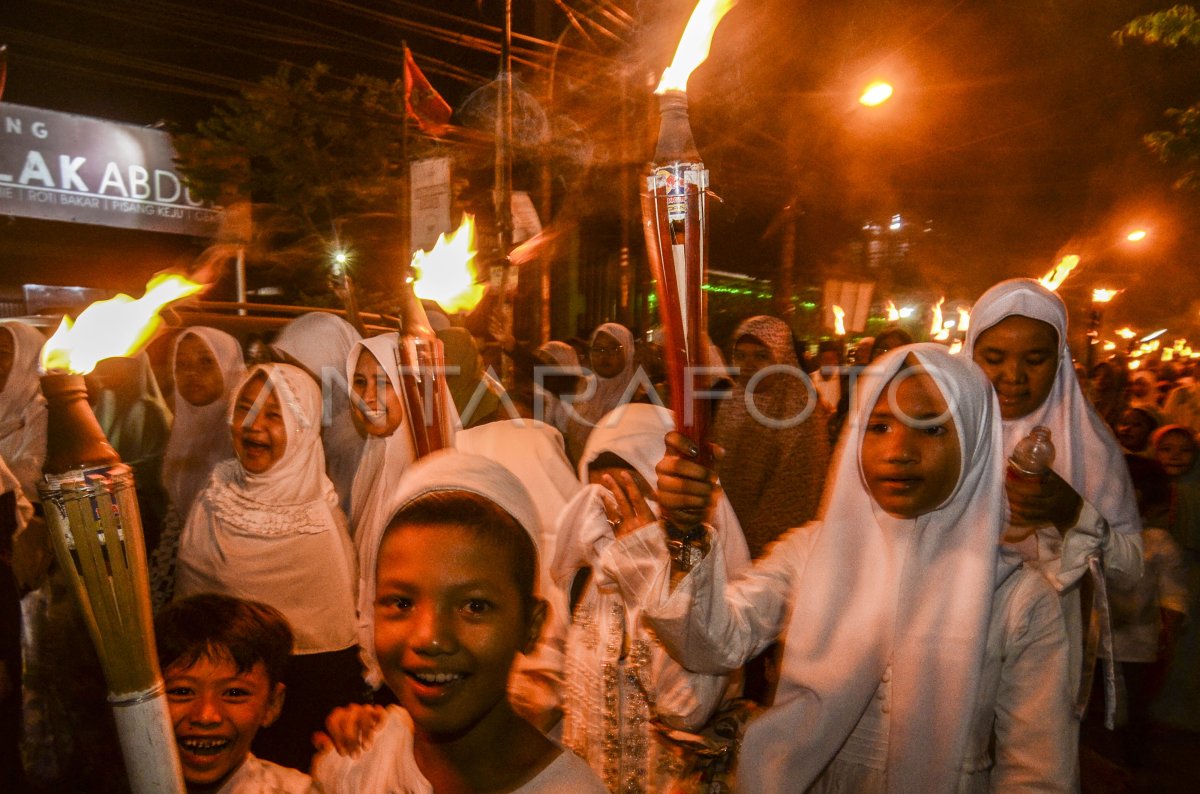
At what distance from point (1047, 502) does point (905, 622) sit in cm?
60

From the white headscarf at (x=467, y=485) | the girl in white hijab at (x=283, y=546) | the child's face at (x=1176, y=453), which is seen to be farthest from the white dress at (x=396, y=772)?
the child's face at (x=1176, y=453)

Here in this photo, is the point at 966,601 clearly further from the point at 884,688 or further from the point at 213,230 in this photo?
the point at 213,230

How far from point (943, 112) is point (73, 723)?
17.1m

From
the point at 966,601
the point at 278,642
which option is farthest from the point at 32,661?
the point at 966,601

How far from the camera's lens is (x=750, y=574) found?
229cm

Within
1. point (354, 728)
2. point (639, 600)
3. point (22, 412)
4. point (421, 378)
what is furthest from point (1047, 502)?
point (22, 412)

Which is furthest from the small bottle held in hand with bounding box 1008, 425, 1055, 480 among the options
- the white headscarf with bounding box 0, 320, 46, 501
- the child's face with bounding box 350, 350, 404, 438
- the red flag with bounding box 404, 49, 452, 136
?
the red flag with bounding box 404, 49, 452, 136

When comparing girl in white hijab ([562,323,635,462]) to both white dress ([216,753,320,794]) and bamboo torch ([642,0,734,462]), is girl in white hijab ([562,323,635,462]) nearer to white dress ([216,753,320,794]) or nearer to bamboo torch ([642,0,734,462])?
white dress ([216,753,320,794])

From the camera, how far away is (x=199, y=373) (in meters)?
4.24

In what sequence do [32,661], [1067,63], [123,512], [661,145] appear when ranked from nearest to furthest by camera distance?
[123,512] < [661,145] < [32,661] < [1067,63]

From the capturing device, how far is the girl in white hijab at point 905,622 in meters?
1.83

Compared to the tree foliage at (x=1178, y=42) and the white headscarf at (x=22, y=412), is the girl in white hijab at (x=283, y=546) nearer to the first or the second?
the white headscarf at (x=22, y=412)

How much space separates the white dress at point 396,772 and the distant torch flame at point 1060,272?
13.9 ft

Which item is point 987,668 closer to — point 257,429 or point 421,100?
point 257,429
